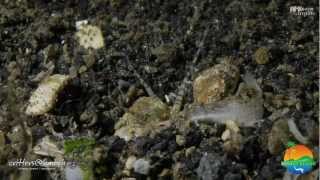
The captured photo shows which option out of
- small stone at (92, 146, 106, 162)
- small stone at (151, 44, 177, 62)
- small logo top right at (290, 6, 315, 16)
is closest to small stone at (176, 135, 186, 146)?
small stone at (92, 146, 106, 162)

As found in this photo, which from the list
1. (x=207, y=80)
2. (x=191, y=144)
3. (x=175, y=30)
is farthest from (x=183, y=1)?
(x=191, y=144)

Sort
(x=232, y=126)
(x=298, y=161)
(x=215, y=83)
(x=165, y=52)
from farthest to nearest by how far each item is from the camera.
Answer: (x=165, y=52), (x=215, y=83), (x=232, y=126), (x=298, y=161)

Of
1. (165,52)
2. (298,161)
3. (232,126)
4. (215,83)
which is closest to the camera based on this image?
(298,161)

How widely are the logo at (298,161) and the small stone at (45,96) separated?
899 millimetres

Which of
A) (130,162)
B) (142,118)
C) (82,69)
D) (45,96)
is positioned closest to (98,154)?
(130,162)

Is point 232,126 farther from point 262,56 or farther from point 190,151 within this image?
point 262,56

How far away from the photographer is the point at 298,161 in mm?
2203

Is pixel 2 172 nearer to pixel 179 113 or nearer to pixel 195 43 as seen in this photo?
pixel 179 113

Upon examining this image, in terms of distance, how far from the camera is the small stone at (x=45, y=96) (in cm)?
245

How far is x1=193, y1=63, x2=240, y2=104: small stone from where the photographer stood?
2.42m

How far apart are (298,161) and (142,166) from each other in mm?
543

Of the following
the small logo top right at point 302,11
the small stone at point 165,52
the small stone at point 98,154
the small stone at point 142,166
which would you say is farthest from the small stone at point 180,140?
the small logo top right at point 302,11

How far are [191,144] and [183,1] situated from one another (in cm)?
75

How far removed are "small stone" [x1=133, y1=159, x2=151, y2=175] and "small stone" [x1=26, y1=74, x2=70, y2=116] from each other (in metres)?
0.44
